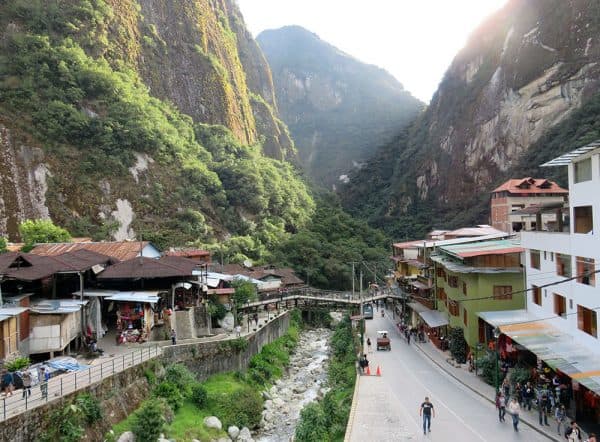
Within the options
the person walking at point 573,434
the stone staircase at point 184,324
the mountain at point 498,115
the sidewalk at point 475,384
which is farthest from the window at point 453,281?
the mountain at point 498,115

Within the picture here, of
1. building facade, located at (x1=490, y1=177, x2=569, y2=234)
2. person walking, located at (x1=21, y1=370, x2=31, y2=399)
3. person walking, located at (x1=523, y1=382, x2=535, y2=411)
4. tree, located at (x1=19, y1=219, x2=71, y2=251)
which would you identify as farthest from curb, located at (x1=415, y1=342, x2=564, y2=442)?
tree, located at (x1=19, y1=219, x2=71, y2=251)

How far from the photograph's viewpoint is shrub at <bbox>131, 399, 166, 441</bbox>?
59.4ft

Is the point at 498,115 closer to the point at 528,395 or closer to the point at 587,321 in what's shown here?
the point at 587,321

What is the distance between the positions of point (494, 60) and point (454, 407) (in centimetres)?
10340

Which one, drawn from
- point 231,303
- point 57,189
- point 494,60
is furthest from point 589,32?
point 57,189

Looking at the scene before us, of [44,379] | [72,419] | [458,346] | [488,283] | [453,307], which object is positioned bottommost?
[458,346]

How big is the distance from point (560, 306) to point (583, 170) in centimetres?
657

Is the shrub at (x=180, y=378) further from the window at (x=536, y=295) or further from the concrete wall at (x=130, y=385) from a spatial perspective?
the window at (x=536, y=295)

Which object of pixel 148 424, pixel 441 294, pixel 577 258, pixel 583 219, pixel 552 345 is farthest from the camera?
pixel 441 294

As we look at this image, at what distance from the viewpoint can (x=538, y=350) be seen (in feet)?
66.5

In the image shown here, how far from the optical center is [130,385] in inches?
800

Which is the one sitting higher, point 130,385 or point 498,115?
point 498,115

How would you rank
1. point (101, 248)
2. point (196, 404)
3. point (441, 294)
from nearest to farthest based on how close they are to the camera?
1. point (196, 404)
2. point (101, 248)
3. point (441, 294)

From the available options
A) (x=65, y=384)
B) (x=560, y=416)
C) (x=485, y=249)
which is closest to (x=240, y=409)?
(x=65, y=384)
